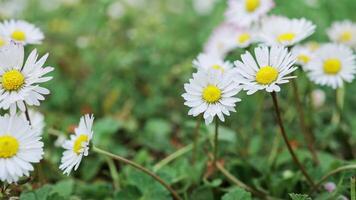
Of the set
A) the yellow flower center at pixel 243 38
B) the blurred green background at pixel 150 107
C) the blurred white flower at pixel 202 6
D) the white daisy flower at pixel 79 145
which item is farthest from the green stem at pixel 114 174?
the blurred white flower at pixel 202 6

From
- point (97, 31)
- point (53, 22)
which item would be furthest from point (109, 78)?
point (53, 22)

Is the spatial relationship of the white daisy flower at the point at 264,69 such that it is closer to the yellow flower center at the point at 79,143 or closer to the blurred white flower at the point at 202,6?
the yellow flower center at the point at 79,143

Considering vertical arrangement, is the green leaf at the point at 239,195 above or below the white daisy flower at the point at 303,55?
below

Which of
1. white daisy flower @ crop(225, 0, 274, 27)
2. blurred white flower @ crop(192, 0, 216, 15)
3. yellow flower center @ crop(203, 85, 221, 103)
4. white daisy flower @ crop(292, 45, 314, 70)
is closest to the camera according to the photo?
yellow flower center @ crop(203, 85, 221, 103)

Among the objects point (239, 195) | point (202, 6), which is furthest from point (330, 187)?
point (202, 6)

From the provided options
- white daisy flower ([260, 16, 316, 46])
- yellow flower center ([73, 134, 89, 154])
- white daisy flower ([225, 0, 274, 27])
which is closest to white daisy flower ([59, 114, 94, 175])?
yellow flower center ([73, 134, 89, 154])

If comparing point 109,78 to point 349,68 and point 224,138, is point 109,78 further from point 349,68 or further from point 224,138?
point 349,68

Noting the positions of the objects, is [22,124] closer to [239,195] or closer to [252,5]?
[239,195]

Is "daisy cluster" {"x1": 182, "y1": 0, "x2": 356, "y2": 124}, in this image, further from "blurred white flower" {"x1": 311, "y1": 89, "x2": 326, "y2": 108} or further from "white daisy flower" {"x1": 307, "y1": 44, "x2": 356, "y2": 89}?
"blurred white flower" {"x1": 311, "y1": 89, "x2": 326, "y2": 108}
